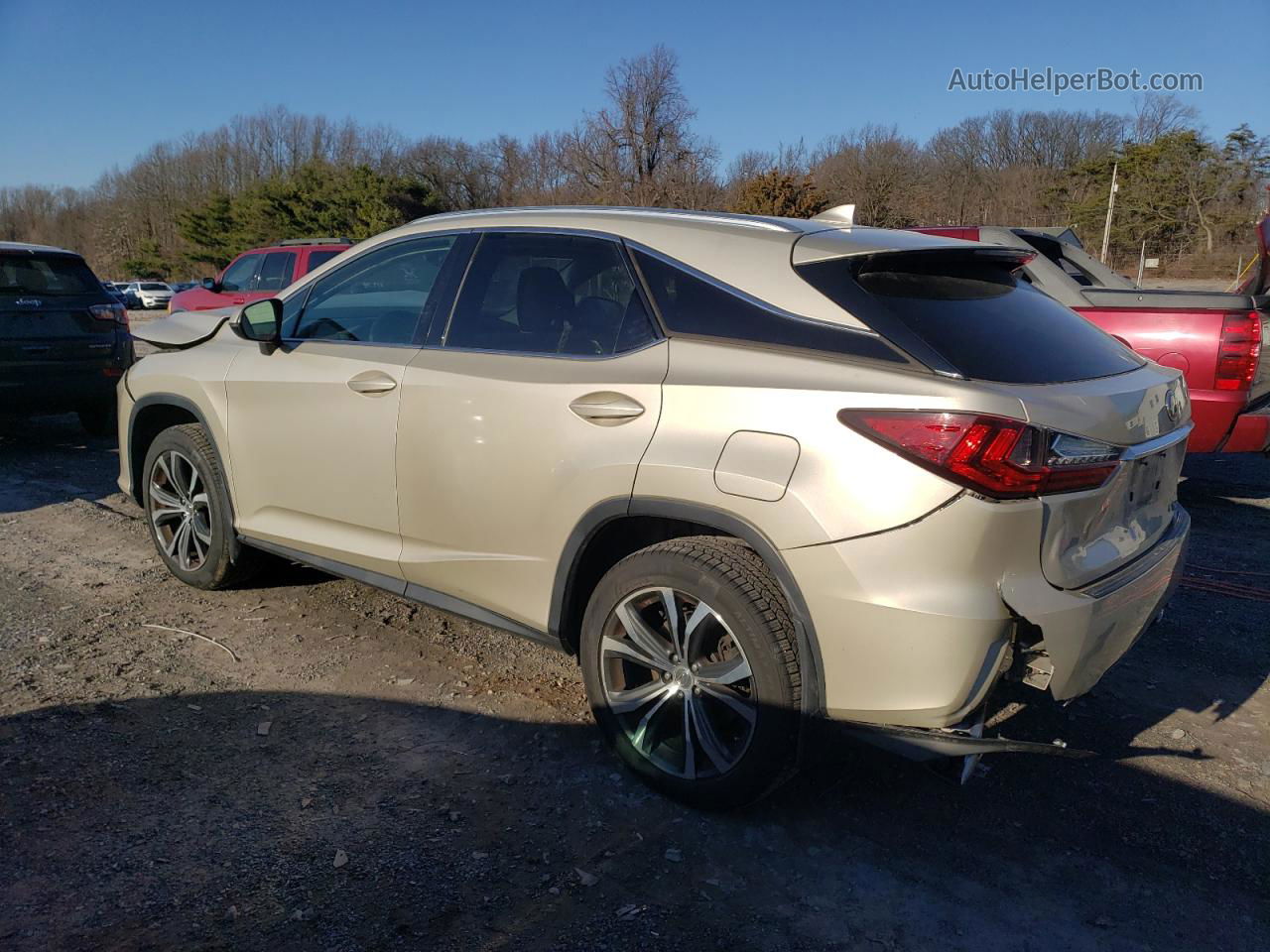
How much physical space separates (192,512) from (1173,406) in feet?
13.6

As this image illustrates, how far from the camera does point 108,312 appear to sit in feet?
28.3

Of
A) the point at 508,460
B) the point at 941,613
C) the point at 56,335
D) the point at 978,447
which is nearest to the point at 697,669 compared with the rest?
the point at 941,613

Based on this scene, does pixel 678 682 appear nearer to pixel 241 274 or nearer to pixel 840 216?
pixel 840 216

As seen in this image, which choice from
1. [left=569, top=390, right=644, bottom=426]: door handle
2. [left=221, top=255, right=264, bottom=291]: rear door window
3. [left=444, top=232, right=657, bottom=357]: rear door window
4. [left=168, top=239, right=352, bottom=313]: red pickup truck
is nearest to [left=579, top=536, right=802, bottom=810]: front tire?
[left=569, top=390, right=644, bottom=426]: door handle

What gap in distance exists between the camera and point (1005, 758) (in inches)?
133

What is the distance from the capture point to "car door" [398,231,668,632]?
9.71 feet

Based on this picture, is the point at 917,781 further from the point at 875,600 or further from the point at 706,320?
the point at 706,320

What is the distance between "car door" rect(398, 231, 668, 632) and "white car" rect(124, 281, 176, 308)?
5090 centimetres

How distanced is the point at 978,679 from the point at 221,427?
11.1 feet

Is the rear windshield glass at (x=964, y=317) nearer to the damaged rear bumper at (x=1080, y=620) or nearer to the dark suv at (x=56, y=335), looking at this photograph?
the damaged rear bumper at (x=1080, y=620)

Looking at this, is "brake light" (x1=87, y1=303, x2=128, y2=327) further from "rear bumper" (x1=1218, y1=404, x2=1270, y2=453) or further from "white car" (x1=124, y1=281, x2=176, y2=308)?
"white car" (x1=124, y1=281, x2=176, y2=308)

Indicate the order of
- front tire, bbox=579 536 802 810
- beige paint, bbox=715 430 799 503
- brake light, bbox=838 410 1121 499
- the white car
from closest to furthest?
1. brake light, bbox=838 410 1121 499
2. beige paint, bbox=715 430 799 503
3. front tire, bbox=579 536 802 810
4. the white car

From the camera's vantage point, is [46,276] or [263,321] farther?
[46,276]

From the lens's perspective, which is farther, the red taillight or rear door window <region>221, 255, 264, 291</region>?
rear door window <region>221, 255, 264, 291</region>
